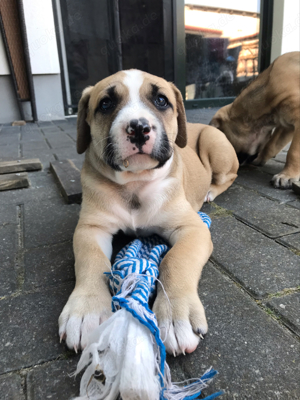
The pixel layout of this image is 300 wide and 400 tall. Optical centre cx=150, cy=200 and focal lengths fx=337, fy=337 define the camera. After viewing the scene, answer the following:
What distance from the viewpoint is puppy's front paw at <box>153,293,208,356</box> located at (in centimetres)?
127

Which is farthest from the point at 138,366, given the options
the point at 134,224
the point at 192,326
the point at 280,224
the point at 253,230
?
the point at 280,224

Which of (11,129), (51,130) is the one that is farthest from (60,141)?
(11,129)

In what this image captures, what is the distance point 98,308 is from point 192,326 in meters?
0.40

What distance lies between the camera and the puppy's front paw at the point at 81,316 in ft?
4.34

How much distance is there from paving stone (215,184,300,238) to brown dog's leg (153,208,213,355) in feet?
2.00

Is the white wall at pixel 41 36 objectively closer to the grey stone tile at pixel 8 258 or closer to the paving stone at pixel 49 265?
the grey stone tile at pixel 8 258

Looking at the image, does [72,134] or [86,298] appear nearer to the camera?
[86,298]

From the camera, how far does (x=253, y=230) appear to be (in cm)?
236

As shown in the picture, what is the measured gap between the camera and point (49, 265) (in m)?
1.97

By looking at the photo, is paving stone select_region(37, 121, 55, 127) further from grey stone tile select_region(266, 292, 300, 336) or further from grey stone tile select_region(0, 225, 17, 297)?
grey stone tile select_region(266, 292, 300, 336)

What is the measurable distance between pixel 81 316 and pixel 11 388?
0.34 m

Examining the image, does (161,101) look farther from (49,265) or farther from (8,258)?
(8,258)

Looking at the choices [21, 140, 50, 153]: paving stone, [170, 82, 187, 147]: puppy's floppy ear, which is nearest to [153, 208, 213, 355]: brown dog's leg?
[170, 82, 187, 147]: puppy's floppy ear

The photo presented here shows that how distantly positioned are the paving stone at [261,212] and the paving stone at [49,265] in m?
1.32
